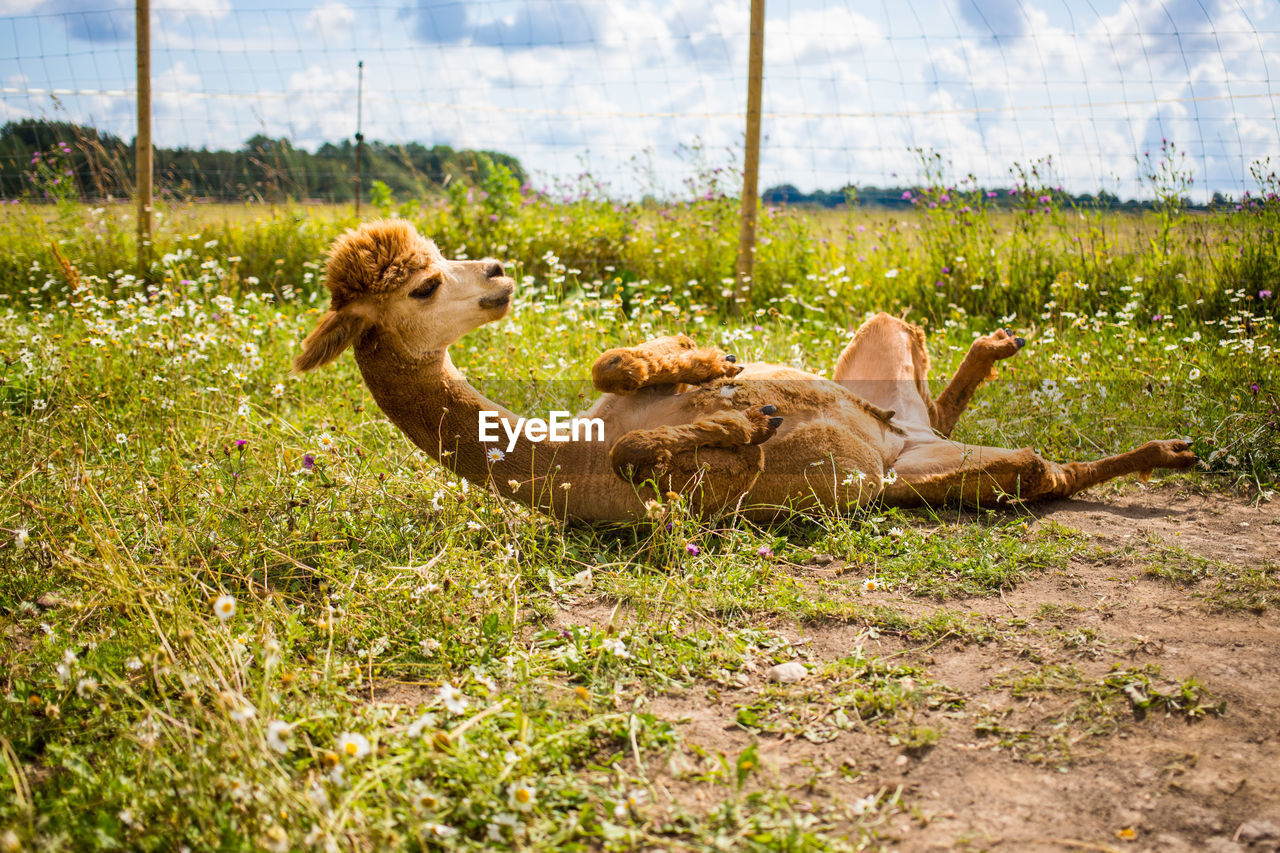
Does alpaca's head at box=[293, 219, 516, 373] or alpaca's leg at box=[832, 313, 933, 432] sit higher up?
alpaca's head at box=[293, 219, 516, 373]

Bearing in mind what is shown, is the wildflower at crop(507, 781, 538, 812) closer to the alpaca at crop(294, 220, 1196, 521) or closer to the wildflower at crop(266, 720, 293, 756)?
the wildflower at crop(266, 720, 293, 756)

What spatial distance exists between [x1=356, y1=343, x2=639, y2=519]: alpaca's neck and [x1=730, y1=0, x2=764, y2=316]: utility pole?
14.2 feet

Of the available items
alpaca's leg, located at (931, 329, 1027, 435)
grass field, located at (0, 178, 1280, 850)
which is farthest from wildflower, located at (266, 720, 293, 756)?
alpaca's leg, located at (931, 329, 1027, 435)

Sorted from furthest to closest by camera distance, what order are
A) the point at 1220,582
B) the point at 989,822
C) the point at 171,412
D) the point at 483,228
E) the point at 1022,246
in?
the point at 483,228 < the point at 1022,246 < the point at 171,412 < the point at 1220,582 < the point at 989,822

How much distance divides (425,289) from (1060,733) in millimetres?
2265

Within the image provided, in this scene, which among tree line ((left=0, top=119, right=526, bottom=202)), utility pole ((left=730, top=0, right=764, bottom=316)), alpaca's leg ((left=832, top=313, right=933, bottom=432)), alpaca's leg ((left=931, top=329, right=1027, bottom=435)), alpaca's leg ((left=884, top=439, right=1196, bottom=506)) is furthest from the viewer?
tree line ((left=0, top=119, right=526, bottom=202))

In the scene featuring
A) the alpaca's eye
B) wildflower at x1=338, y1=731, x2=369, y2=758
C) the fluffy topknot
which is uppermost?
the fluffy topknot

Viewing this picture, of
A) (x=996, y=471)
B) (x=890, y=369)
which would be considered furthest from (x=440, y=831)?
(x=890, y=369)

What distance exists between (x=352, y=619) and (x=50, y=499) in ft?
5.08

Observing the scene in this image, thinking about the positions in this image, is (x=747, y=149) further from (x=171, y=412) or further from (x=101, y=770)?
(x=101, y=770)

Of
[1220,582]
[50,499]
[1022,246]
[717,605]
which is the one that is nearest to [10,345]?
[50,499]

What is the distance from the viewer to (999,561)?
3102mm

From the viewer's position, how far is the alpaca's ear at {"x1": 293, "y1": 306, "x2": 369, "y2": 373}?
2.76 m

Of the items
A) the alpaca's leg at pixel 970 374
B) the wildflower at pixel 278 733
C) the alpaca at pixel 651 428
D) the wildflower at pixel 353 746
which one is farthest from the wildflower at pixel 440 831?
the alpaca's leg at pixel 970 374
